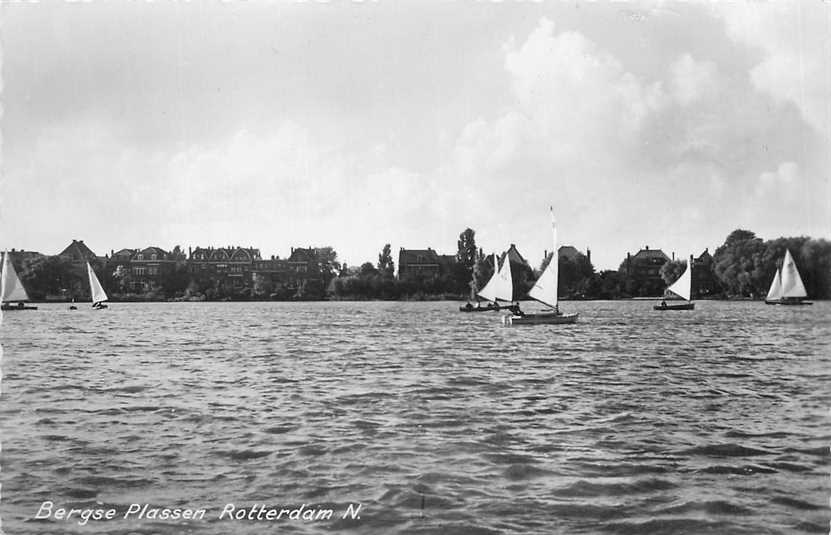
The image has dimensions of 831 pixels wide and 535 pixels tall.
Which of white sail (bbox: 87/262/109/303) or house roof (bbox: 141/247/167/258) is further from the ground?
house roof (bbox: 141/247/167/258)

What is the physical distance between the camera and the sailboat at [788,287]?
212 ft

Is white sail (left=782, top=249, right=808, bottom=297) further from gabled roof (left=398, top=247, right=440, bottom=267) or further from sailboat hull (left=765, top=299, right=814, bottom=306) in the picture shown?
gabled roof (left=398, top=247, right=440, bottom=267)

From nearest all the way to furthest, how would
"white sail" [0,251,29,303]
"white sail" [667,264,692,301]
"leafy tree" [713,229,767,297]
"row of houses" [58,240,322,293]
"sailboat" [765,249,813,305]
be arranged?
1. "white sail" [0,251,29,303]
2. "sailboat" [765,249,813,305]
3. "row of houses" [58,240,322,293]
4. "leafy tree" [713,229,767,297]
5. "white sail" [667,264,692,301]

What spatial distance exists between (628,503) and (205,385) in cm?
1381

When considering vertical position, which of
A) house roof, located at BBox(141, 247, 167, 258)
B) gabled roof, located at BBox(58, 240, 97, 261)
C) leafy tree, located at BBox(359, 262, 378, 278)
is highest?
leafy tree, located at BBox(359, 262, 378, 278)

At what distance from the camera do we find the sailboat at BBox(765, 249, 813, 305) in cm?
6466

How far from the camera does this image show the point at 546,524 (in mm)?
9414

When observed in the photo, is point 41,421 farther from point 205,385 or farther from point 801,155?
point 801,155

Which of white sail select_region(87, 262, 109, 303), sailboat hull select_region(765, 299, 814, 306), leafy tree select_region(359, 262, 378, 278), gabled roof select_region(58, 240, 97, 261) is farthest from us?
leafy tree select_region(359, 262, 378, 278)

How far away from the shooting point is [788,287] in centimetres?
7388

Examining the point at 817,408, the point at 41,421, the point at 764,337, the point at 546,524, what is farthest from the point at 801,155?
the point at 764,337

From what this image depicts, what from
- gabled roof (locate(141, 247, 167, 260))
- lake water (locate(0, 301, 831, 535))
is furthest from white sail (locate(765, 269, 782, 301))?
gabled roof (locate(141, 247, 167, 260))

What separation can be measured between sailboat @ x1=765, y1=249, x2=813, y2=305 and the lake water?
41498mm

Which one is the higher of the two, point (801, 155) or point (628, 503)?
point (801, 155)
